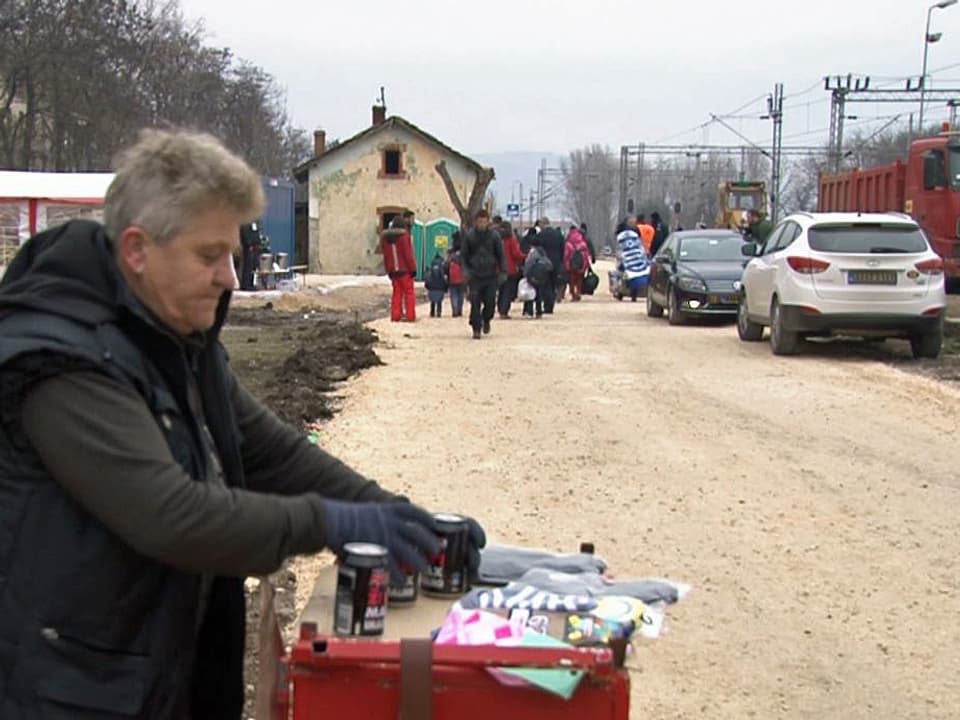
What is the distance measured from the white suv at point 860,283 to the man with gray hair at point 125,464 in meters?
13.7

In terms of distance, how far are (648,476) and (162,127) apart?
20.4 feet

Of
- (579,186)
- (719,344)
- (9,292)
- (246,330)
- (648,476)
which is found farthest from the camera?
(579,186)

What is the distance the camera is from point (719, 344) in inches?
711

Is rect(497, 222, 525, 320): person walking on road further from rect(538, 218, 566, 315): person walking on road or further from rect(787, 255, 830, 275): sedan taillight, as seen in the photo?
rect(787, 255, 830, 275): sedan taillight

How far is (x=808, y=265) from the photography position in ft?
51.8

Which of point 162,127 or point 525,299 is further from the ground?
point 162,127

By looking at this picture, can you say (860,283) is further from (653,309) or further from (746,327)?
(653,309)

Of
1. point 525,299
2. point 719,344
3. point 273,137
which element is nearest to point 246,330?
point 525,299

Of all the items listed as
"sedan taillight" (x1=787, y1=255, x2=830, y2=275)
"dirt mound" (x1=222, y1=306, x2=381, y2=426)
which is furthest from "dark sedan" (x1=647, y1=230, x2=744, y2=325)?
"dirt mound" (x1=222, y1=306, x2=381, y2=426)

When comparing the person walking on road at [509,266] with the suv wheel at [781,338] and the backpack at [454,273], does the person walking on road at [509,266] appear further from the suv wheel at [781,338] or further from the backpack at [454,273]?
the suv wheel at [781,338]

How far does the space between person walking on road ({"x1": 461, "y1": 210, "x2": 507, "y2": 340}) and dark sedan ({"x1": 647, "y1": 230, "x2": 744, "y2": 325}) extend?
11.4 ft

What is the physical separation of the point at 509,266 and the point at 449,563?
21.6 metres

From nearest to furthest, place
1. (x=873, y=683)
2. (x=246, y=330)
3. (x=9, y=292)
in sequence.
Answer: (x=9, y=292)
(x=873, y=683)
(x=246, y=330)

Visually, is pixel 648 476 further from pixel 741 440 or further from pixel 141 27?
pixel 141 27
